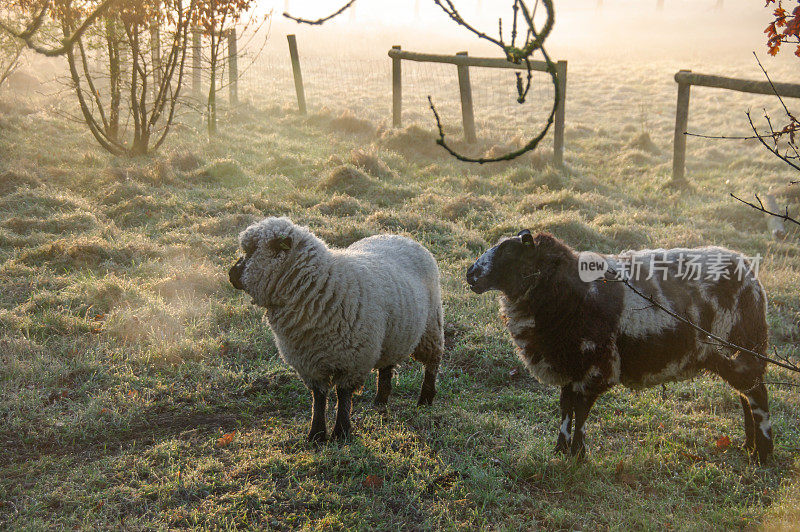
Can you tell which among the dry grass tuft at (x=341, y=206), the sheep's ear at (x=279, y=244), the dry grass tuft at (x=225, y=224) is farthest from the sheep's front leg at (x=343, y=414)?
the dry grass tuft at (x=341, y=206)

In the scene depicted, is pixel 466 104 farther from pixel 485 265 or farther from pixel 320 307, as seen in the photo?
pixel 320 307

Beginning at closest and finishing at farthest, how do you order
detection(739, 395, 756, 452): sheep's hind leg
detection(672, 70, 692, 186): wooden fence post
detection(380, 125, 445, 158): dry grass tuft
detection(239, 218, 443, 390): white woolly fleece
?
detection(239, 218, 443, 390): white woolly fleece
detection(739, 395, 756, 452): sheep's hind leg
detection(672, 70, 692, 186): wooden fence post
detection(380, 125, 445, 158): dry grass tuft

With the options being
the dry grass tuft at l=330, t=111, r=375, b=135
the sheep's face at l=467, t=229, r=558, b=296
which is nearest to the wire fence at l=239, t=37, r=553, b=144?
the dry grass tuft at l=330, t=111, r=375, b=135

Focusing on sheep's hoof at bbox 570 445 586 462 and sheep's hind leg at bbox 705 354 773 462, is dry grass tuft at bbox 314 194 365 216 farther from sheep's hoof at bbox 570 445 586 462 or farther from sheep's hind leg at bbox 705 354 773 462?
sheep's hind leg at bbox 705 354 773 462

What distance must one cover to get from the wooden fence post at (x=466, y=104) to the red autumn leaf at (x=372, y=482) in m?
10.7

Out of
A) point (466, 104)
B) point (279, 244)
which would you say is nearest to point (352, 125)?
point (466, 104)

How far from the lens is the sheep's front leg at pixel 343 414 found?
4.80 m

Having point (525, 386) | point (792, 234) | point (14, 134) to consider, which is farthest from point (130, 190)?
point (792, 234)

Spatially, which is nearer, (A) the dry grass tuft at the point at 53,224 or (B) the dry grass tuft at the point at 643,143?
(A) the dry grass tuft at the point at 53,224

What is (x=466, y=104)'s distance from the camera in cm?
1388

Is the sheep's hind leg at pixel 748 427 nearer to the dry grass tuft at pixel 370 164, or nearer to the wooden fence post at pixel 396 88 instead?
the dry grass tuft at pixel 370 164

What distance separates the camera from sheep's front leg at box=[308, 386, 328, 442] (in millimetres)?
4750

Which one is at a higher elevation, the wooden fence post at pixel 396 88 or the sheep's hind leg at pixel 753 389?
the wooden fence post at pixel 396 88

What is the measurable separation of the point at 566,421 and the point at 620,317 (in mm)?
886
